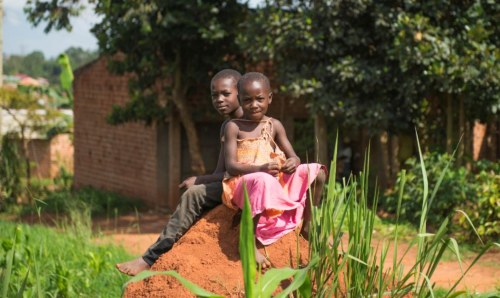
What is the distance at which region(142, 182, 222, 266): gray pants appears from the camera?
14.1 ft

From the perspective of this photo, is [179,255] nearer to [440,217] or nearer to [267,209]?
[267,209]

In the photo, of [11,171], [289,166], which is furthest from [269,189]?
[11,171]

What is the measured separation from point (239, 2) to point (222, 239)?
30.8 feet

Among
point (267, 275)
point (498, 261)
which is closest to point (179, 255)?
point (267, 275)

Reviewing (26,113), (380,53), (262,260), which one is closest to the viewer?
(262,260)

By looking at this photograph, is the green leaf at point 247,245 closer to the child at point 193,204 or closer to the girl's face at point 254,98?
the girl's face at point 254,98

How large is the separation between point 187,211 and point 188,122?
9.73 meters

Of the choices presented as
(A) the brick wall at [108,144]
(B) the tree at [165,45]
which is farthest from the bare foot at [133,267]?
(A) the brick wall at [108,144]

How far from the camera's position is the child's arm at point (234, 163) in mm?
4078

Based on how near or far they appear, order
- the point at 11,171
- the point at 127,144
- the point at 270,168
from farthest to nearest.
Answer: the point at 127,144 < the point at 11,171 < the point at 270,168

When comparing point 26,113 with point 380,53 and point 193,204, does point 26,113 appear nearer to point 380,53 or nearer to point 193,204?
point 380,53

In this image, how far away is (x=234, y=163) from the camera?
416 cm

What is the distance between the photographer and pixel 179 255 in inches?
161

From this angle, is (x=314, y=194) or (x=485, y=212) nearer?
(x=314, y=194)
